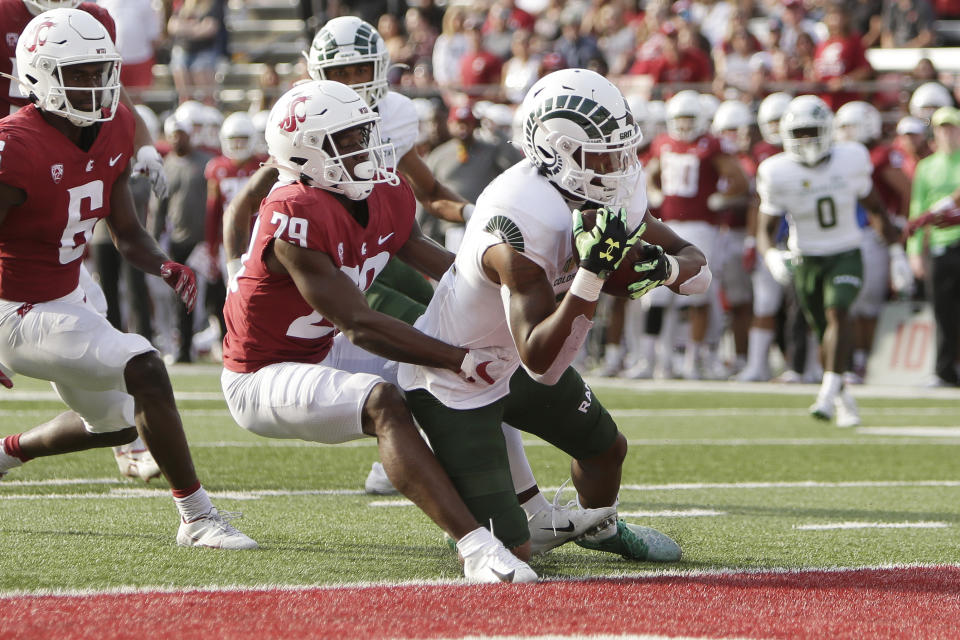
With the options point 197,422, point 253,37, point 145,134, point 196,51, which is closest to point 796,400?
point 197,422

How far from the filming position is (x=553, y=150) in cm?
368

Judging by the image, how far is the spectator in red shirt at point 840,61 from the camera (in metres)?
11.6

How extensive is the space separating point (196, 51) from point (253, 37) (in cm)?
253

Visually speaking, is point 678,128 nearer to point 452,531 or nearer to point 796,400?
point 796,400

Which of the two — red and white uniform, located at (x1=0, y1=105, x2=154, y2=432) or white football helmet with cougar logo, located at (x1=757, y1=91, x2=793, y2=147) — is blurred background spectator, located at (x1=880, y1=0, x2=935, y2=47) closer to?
white football helmet with cougar logo, located at (x1=757, y1=91, x2=793, y2=147)

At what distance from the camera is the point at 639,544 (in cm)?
399

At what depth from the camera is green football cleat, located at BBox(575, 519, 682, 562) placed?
399 cm

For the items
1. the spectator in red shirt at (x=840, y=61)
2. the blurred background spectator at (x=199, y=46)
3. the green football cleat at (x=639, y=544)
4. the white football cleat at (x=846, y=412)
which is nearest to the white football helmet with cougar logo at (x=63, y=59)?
the green football cleat at (x=639, y=544)

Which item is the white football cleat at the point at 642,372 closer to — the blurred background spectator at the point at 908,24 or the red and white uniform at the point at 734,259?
the red and white uniform at the point at 734,259

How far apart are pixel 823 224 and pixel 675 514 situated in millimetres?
3900

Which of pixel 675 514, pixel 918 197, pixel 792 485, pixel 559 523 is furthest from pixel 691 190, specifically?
pixel 559 523

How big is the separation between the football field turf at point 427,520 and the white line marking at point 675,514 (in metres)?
0.01

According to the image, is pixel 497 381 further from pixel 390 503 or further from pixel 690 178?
pixel 690 178

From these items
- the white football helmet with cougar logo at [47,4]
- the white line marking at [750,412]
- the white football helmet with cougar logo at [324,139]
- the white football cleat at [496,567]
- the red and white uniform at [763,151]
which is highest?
the white football helmet with cougar logo at [47,4]
